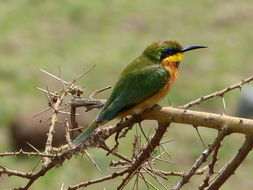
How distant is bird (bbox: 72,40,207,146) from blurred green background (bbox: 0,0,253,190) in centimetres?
368

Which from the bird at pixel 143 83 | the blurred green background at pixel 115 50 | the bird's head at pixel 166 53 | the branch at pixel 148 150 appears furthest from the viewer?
the blurred green background at pixel 115 50

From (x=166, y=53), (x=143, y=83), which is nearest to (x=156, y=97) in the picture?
(x=143, y=83)

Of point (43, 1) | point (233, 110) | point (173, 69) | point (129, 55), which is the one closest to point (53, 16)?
point (43, 1)

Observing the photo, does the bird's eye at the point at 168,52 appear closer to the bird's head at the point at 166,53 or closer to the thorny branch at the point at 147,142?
the bird's head at the point at 166,53

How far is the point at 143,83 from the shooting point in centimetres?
260

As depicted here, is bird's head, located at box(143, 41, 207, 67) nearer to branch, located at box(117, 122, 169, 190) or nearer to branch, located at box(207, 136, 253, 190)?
branch, located at box(117, 122, 169, 190)

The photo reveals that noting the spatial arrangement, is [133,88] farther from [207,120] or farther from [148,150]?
[207,120]

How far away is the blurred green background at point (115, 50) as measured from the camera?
7.24 metres

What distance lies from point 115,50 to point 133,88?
24.3 ft

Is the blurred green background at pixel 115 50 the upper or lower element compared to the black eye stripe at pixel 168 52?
lower

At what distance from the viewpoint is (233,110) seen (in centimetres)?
827

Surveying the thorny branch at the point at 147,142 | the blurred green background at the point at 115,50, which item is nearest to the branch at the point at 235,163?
the thorny branch at the point at 147,142

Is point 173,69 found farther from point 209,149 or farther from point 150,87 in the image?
point 209,149

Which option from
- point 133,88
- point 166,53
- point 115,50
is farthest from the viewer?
point 115,50
